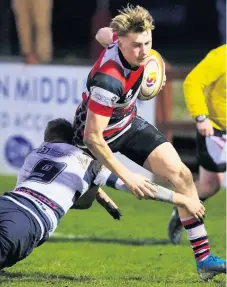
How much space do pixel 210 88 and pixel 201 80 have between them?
1.13 feet

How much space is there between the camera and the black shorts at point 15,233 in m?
7.67

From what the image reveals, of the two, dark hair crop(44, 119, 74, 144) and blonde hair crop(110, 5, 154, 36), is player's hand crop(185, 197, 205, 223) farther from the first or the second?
blonde hair crop(110, 5, 154, 36)

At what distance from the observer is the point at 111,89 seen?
812cm

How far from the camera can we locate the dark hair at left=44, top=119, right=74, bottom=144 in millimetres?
8773

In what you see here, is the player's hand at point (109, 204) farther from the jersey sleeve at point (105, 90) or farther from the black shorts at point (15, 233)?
the black shorts at point (15, 233)

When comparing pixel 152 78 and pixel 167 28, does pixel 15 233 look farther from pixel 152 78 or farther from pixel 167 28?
pixel 167 28

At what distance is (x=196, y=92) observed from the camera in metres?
10.8

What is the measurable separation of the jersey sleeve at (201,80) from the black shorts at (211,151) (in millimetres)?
379

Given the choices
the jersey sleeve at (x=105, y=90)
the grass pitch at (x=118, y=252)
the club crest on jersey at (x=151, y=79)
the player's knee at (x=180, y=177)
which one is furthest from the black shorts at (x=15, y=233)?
the club crest on jersey at (x=151, y=79)

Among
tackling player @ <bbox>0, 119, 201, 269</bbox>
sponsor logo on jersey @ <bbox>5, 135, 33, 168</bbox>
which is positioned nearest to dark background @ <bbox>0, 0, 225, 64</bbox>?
sponsor logo on jersey @ <bbox>5, 135, 33, 168</bbox>

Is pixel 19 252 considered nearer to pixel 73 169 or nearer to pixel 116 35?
pixel 73 169

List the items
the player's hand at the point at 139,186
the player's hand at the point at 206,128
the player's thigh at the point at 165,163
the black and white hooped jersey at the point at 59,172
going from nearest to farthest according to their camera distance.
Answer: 1. the player's hand at the point at 139,186
2. the black and white hooped jersey at the point at 59,172
3. the player's thigh at the point at 165,163
4. the player's hand at the point at 206,128

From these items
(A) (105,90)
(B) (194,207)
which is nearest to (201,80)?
(B) (194,207)

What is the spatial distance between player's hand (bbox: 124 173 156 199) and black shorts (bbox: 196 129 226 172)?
322 cm
